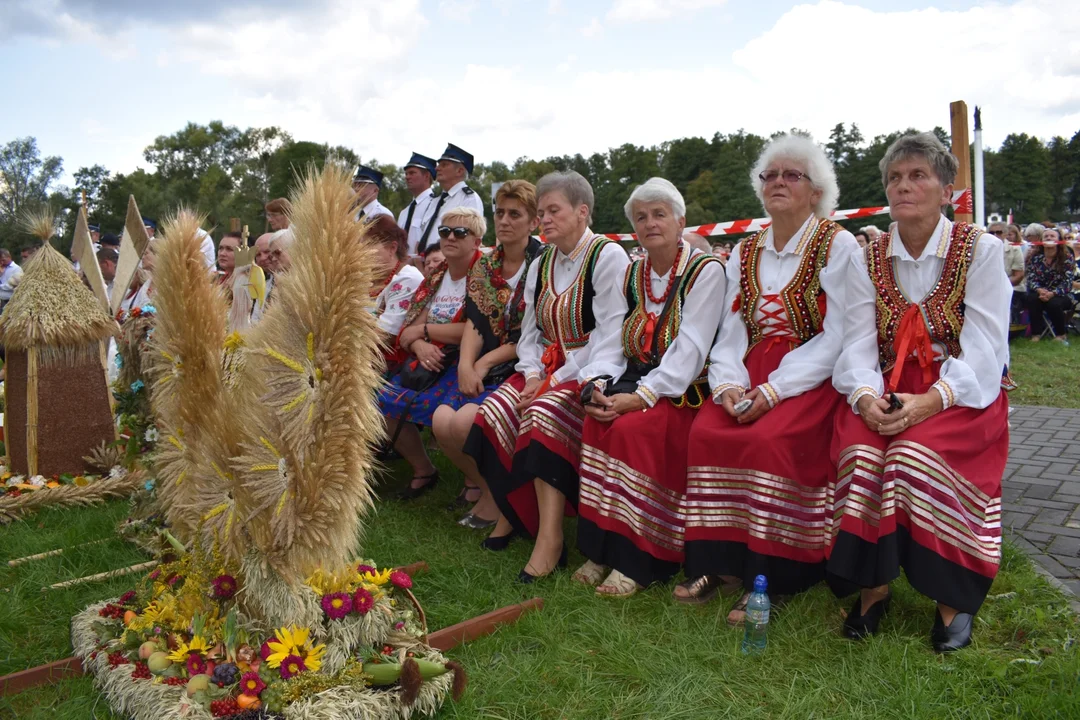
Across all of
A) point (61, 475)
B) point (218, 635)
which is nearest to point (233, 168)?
point (61, 475)

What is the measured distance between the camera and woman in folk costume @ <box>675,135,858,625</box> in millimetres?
3213

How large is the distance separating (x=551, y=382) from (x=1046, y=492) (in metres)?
2.98

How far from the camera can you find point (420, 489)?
5.32 meters

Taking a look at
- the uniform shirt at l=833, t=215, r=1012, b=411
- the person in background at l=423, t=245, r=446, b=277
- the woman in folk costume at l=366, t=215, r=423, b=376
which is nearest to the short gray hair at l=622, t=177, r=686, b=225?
the uniform shirt at l=833, t=215, r=1012, b=411

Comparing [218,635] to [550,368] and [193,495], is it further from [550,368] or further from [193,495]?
[550,368]

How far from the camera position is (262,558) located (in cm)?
232

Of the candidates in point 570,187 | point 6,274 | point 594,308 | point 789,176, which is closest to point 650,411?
point 594,308

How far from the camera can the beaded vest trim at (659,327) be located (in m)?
3.83

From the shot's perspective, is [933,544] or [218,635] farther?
[933,544]

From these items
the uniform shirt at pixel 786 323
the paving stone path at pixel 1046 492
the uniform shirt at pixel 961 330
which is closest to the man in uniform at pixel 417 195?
the uniform shirt at pixel 786 323

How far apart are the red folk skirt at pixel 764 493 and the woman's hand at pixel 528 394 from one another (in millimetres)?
1043

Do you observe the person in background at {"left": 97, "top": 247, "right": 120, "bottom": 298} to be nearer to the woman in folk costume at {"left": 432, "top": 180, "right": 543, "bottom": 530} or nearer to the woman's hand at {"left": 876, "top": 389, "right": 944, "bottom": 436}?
the woman in folk costume at {"left": 432, "top": 180, "right": 543, "bottom": 530}

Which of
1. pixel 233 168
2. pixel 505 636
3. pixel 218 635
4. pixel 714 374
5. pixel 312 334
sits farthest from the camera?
pixel 233 168

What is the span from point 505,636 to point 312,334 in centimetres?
158
